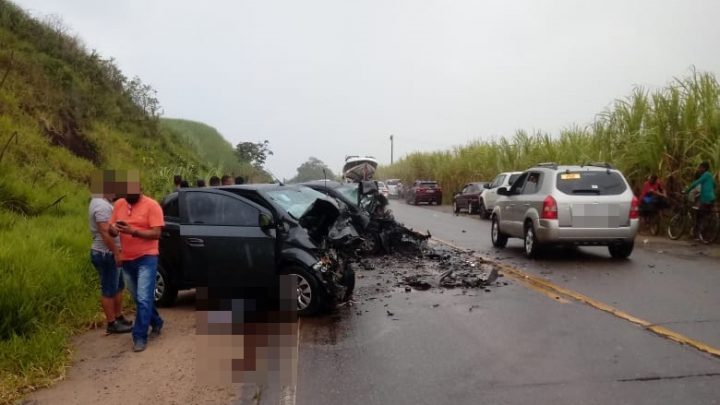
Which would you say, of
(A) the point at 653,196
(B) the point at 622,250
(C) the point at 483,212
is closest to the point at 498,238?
(B) the point at 622,250

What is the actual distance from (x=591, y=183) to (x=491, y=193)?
13.6 metres

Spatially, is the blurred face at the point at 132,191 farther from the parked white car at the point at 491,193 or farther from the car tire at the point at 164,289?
the parked white car at the point at 491,193

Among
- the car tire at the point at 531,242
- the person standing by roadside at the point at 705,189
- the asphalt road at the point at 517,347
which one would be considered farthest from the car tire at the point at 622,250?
the person standing by roadside at the point at 705,189

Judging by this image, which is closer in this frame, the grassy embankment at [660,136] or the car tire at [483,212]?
the grassy embankment at [660,136]

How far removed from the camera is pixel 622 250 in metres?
11.4

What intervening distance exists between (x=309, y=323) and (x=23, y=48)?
52.8ft

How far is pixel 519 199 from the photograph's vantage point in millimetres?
12359

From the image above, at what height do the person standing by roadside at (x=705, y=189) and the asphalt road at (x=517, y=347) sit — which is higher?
the person standing by roadside at (x=705, y=189)

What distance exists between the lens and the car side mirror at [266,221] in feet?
23.5

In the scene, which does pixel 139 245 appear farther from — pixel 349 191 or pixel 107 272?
pixel 349 191

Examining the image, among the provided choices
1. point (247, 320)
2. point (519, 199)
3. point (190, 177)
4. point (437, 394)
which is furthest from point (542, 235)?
point (190, 177)

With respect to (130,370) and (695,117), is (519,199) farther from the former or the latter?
(130,370)

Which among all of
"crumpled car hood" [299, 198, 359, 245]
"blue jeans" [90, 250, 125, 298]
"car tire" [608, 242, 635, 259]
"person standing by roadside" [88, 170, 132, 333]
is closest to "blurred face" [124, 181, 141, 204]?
"person standing by roadside" [88, 170, 132, 333]

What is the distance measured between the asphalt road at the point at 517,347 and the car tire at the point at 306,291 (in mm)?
202
